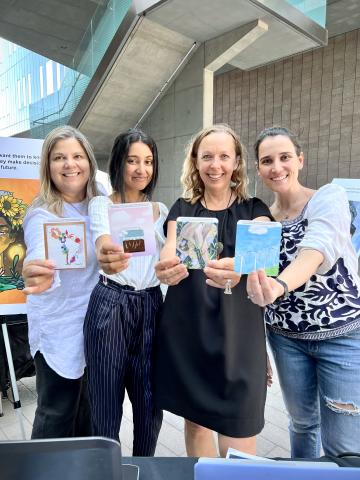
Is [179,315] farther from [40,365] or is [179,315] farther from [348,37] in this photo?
[348,37]

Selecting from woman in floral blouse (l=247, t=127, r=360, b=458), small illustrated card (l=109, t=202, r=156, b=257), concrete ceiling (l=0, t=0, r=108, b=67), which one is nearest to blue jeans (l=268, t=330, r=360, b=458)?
woman in floral blouse (l=247, t=127, r=360, b=458)

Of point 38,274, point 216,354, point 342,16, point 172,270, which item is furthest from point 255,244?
point 342,16

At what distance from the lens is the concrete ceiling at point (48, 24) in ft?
26.1

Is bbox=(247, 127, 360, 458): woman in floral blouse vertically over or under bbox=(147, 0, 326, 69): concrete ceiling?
under

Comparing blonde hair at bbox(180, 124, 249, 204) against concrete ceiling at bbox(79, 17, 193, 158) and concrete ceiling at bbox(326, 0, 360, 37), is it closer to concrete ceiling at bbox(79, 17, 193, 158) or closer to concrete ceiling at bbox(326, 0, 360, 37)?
concrete ceiling at bbox(79, 17, 193, 158)

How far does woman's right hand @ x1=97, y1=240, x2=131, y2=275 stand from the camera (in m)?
1.24

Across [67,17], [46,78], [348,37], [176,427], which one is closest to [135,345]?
[176,427]

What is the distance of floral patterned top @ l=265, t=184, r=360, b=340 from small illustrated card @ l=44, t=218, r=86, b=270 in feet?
2.53

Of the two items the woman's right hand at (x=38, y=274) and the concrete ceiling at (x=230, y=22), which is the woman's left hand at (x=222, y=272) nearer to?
the woman's right hand at (x=38, y=274)

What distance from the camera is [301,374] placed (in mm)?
1483

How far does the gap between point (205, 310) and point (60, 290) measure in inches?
23.7

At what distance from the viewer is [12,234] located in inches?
75.4

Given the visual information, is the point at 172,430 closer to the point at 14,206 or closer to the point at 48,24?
the point at 14,206

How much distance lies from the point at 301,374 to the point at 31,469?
114cm
